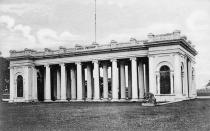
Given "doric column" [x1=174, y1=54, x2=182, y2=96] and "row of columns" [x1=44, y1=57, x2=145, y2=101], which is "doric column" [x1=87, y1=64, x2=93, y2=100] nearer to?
"row of columns" [x1=44, y1=57, x2=145, y2=101]

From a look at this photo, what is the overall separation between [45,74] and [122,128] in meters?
48.3

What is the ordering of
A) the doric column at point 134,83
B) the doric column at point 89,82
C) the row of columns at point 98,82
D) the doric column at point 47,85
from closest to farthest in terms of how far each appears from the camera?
the doric column at point 134,83 < the row of columns at point 98,82 < the doric column at point 89,82 < the doric column at point 47,85

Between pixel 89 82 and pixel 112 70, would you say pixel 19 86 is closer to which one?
pixel 89 82

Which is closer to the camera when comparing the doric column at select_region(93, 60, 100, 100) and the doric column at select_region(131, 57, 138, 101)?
the doric column at select_region(131, 57, 138, 101)

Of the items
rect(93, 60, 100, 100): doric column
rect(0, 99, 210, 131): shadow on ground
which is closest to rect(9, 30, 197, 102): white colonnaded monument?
rect(93, 60, 100, 100): doric column

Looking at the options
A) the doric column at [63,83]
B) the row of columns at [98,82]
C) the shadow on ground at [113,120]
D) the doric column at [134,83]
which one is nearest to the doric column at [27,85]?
the row of columns at [98,82]

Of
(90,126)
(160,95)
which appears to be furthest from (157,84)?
(90,126)

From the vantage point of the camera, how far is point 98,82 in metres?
54.9

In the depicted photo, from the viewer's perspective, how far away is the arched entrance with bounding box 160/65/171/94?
156 feet

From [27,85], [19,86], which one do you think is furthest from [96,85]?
[19,86]

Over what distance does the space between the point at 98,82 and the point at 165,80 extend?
466 inches

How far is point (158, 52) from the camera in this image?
158 feet

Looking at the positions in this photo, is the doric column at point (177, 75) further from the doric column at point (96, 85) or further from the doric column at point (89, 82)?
the doric column at point (89, 82)

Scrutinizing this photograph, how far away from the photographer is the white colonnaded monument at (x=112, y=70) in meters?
47.6
